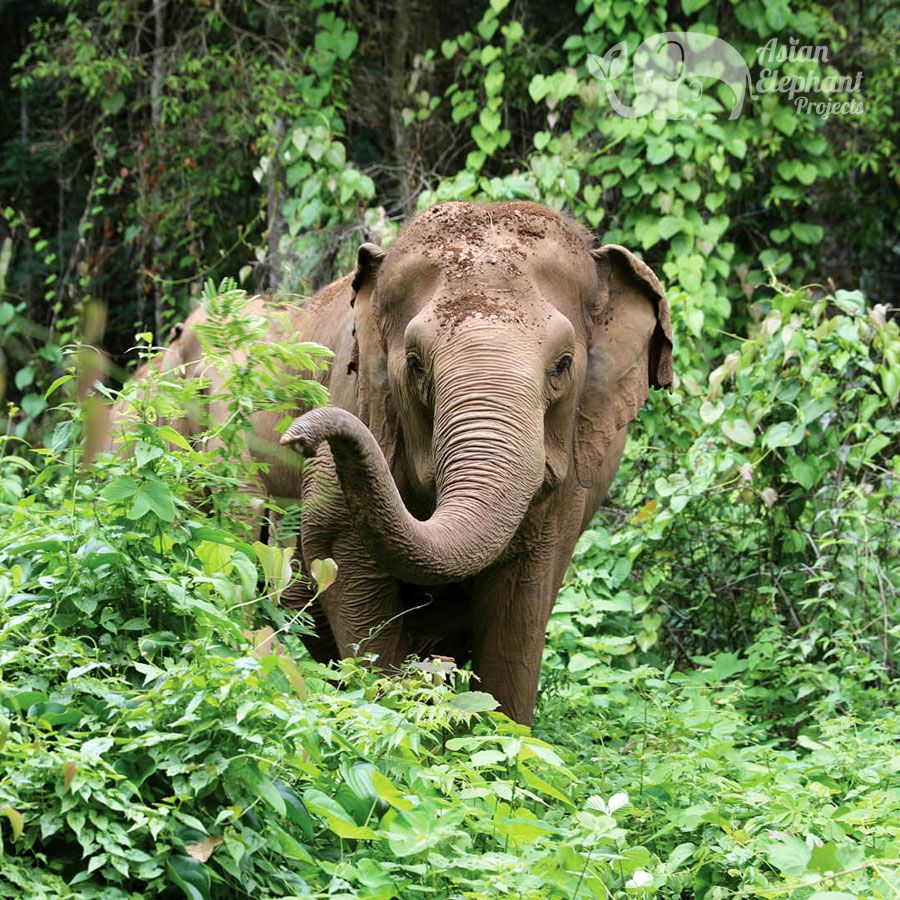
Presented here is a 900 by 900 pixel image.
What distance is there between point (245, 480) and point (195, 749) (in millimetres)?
1229

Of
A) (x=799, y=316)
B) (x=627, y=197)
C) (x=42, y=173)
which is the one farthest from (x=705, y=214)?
(x=42, y=173)

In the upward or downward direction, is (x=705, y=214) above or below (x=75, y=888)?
above

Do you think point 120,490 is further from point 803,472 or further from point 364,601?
point 803,472

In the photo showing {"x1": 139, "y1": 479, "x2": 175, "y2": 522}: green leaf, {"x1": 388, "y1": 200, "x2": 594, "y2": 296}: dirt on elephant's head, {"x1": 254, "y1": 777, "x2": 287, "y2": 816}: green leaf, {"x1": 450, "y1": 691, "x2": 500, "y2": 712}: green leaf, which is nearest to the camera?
{"x1": 254, "y1": 777, "x2": 287, "y2": 816}: green leaf

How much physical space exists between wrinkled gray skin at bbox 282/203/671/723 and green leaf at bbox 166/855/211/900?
5.06 ft

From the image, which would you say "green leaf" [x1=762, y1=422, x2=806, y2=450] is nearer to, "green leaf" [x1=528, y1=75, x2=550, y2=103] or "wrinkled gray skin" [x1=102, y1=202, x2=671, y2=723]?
"wrinkled gray skin" [x1=102, y1=202, x2=671, y2=723]

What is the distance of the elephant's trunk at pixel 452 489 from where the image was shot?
4438mm

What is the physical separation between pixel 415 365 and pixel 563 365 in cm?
52

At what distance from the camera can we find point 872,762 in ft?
18.0

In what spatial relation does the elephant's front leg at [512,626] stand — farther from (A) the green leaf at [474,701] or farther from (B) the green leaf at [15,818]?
(B) the green leaf at [15,818]

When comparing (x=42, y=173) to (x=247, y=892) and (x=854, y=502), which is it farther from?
(x=247, y=892)

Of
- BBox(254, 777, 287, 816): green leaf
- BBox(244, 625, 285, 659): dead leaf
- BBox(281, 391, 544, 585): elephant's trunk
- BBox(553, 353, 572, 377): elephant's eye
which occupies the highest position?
BBox(553, 353, 572, 377): elephant's eye

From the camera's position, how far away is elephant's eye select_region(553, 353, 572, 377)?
563cm

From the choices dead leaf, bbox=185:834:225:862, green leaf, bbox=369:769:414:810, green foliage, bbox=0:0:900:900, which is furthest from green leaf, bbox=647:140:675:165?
dead leaf, bbox=185:834:225:862
